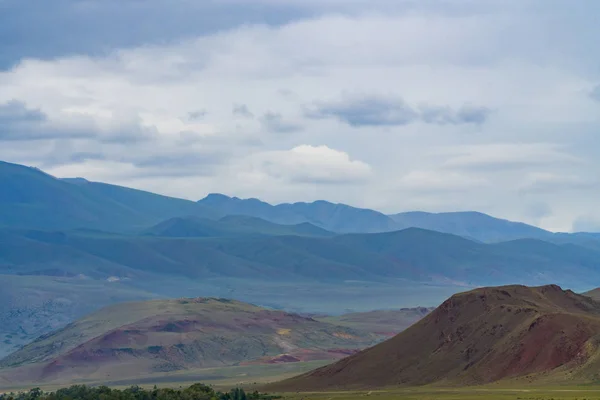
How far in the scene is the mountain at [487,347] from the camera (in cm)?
13938

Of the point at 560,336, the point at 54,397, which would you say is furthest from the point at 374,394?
the point at 54,397

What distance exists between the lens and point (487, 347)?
489 ft

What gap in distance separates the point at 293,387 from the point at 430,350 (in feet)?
61.2

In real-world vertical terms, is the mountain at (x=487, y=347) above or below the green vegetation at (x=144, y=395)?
above

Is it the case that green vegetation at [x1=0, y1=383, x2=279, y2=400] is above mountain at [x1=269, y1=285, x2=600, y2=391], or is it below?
below

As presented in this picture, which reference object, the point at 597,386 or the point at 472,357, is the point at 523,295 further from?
the point at 597,386

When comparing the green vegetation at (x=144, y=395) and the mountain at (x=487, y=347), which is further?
the mountain at (x=487, y=347)

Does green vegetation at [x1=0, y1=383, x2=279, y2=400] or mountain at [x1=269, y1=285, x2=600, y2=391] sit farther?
mountain at [x1=269, y1=285, x2=600, y2=391]

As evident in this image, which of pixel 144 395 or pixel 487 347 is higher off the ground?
pixel 487 347

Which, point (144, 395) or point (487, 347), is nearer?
point (144, 395)

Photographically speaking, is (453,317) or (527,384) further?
(453,317)

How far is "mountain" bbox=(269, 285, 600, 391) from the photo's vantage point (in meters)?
139

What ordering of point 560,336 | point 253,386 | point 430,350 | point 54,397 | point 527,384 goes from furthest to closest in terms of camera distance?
point 253,386, point 430,350, point 560,336, point 527,384, point 54,397

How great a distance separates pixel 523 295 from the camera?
6540 inches
